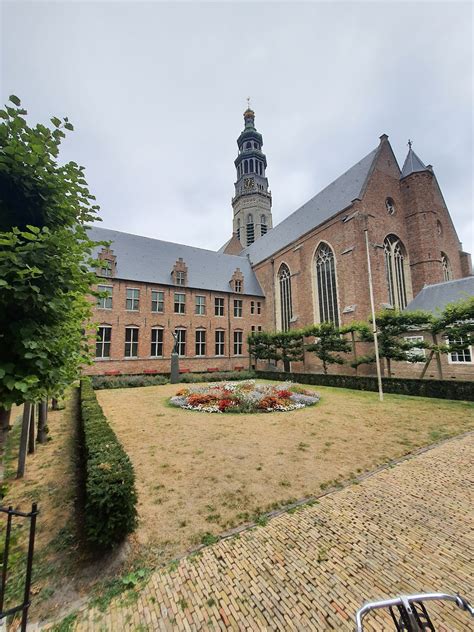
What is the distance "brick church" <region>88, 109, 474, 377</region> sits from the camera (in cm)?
2006

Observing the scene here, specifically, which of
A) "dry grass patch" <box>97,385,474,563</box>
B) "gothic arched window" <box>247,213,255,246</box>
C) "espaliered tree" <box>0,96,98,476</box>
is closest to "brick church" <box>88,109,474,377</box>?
"dry grass patch" <box>97,385,474,563</box>

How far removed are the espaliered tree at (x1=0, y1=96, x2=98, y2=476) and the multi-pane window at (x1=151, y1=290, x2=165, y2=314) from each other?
20.0 m

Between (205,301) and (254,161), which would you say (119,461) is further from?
(254,161)

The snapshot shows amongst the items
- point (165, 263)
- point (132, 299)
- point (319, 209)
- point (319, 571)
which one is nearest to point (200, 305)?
point (165, 263)

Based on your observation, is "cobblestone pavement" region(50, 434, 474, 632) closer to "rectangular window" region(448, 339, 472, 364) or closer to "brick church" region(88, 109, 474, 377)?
"rectangular window" region(448, 339, 472, 364)

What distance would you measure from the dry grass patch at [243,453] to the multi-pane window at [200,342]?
13.7m

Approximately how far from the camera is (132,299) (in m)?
21.7

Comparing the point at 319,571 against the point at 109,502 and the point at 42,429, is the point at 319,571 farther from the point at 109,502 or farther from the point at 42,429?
the point at 42,429

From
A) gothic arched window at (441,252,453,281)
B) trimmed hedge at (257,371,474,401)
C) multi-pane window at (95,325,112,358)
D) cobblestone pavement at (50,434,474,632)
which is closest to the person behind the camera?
cobblestone pavement at (50,434,474,632)

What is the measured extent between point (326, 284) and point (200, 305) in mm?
11179

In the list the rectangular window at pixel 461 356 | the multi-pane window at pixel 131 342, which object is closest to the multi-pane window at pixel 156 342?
the multi-pane window at pixel 131 342

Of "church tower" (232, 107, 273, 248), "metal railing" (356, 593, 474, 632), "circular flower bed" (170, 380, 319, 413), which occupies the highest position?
"church tower" (232, 107, 273, 248)

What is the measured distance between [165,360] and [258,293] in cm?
1250

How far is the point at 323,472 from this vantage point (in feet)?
15.7
